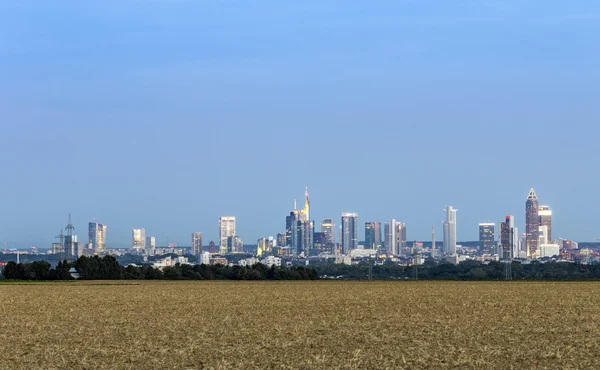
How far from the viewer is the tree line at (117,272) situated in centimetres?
14162

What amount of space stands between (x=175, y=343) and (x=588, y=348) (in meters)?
15.5

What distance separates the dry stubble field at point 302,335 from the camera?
97.2 ft

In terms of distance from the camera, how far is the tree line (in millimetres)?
141625

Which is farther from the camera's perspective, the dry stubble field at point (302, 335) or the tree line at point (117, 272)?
the tree line at point (117, 272)

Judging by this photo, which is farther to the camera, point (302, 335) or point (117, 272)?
point (117, 272)

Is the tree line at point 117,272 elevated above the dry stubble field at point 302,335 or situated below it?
below

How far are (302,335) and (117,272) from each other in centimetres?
12122

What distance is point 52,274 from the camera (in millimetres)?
141000

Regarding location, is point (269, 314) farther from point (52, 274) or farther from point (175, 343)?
point (52, 274)

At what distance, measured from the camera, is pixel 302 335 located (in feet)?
123

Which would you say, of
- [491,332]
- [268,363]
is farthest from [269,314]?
[268,363]

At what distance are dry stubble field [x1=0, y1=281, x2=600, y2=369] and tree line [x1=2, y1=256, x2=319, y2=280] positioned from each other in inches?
3250

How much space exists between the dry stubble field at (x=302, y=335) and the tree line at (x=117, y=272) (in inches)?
3250

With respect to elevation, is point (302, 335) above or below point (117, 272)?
above
